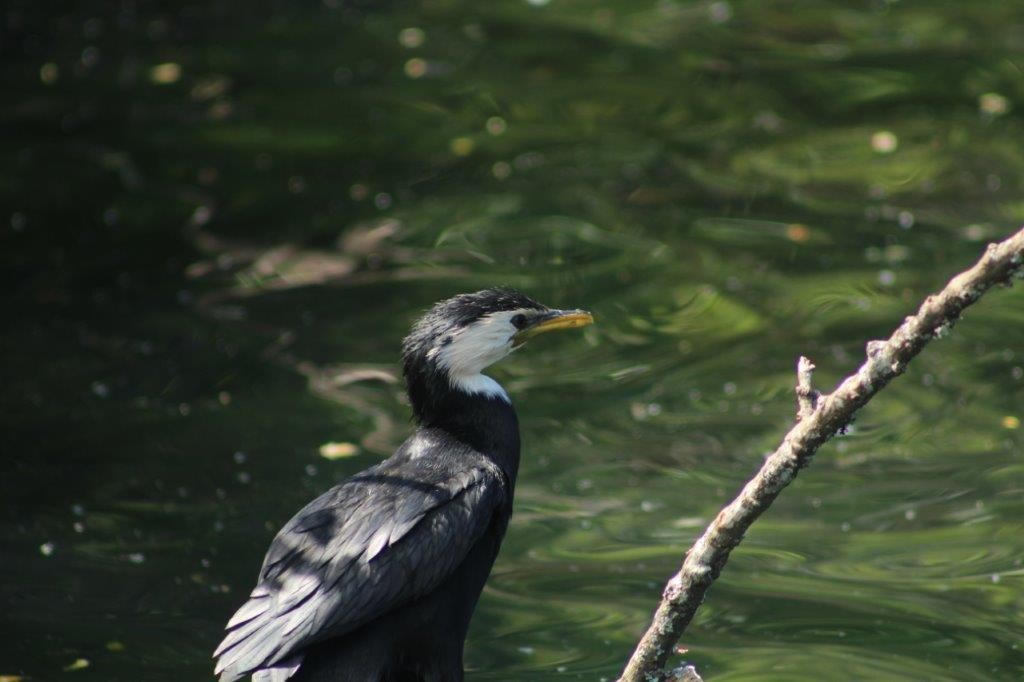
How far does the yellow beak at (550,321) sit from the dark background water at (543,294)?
134 cm

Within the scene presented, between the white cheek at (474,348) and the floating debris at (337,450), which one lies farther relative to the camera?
the floating debris at (337,450)

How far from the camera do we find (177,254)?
9.47 meters

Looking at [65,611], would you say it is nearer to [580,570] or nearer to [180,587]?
[180,587]

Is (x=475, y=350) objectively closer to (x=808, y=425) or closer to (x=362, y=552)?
(x=362, y=552)

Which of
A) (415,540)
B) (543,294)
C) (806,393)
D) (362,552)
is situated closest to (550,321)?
(415,540)

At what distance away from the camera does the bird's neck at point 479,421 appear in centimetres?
491

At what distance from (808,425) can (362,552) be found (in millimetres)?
1435

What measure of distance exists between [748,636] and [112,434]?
10.8 feet

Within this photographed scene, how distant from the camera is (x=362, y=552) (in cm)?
447

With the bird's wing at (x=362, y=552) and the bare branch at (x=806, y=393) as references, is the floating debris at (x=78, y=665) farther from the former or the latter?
the bare branch at (x=806, y=393)

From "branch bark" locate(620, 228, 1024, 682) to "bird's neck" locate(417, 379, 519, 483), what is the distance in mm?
1166

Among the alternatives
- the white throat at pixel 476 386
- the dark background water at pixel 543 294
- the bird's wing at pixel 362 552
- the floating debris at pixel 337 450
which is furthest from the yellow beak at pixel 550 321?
the floating debris at pixel 337 450

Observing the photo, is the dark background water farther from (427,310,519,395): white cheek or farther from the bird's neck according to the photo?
(427,310,519,395): white cheek

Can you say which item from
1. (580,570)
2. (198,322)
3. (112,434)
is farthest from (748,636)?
(198,322)
